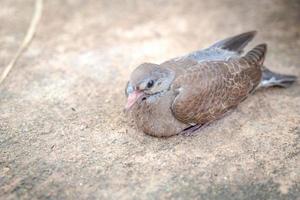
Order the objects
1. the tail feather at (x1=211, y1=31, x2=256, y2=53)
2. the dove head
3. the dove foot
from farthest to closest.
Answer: the tail feather at (x1=211, y1=31, x2=256, y2=53) → the dove foot → the dove head

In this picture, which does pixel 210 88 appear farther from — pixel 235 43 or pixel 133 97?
pixel 235 43

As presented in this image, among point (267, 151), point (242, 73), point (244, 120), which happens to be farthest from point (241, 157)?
point (242, 73)

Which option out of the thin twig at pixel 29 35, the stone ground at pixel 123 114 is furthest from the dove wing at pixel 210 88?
the thin twig at pixel 29 35

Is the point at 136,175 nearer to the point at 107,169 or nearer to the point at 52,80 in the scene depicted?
the point at 107,169

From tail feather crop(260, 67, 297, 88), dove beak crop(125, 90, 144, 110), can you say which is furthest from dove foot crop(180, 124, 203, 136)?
tail feather crop(260, 67, 297, 88)

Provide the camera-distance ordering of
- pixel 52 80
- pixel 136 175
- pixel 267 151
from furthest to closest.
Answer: pixel 52 80 → pixel 267 151 → pixel 136 175

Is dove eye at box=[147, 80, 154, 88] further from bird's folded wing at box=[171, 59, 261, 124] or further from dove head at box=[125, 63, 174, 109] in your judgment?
bird's folded wing at box=[171, 59, 261, 124]

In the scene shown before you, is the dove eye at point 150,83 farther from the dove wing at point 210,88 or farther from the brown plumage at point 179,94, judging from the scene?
the dove wing at point 210,88
